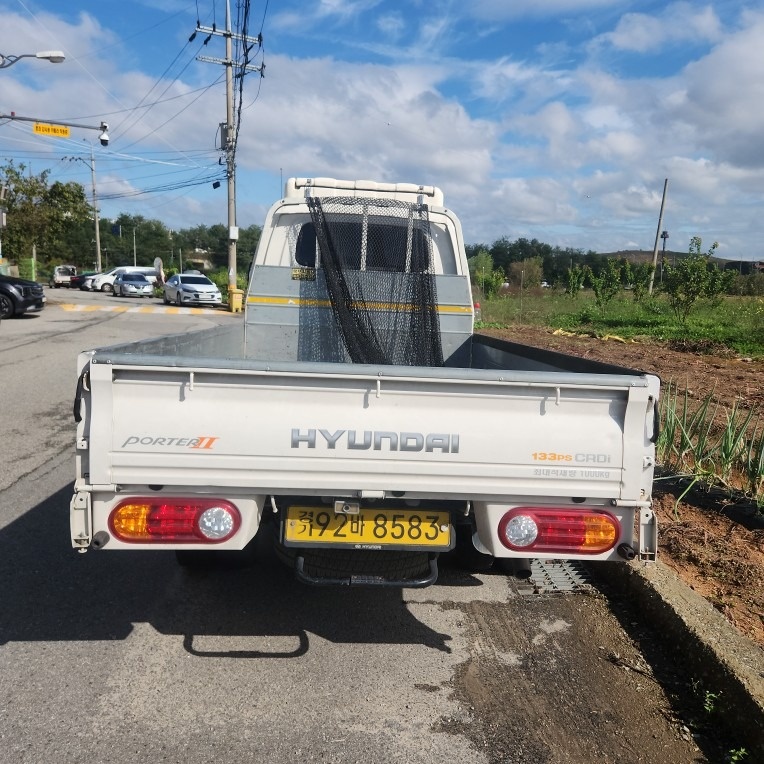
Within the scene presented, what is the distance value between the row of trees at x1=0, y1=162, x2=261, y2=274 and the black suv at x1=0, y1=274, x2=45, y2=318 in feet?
28.9

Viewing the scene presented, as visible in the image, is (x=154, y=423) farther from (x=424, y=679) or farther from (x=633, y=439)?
(x=633, y=439)

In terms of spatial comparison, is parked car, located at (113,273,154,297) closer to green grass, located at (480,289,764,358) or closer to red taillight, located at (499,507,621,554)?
green grass, located at (480,289,764,358)

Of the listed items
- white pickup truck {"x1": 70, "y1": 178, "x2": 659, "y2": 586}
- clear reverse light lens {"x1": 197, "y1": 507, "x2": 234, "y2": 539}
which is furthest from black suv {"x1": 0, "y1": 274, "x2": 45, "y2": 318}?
clear reverse light lens {"x1": 197, "y1": 507, "x2": 234, "y2": 539}

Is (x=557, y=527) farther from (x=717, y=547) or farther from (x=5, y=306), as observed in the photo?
(x=5, y=306)

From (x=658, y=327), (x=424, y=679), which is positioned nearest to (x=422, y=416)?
(x=424, y=679)

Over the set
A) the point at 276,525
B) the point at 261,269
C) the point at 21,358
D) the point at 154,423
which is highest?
the point at 261,269

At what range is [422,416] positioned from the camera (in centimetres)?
291

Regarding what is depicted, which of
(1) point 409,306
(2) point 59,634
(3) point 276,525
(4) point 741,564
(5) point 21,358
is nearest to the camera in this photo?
(3) point 276,525

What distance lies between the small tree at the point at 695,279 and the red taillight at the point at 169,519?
65.9 feet

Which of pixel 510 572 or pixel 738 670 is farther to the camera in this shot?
pixel 510 572

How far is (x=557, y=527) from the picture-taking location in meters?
3.04

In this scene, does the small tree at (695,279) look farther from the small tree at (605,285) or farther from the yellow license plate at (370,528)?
the yellow license plate at (370,528)

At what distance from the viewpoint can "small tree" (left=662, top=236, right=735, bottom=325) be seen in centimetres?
2020

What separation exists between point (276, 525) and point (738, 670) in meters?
2.12
